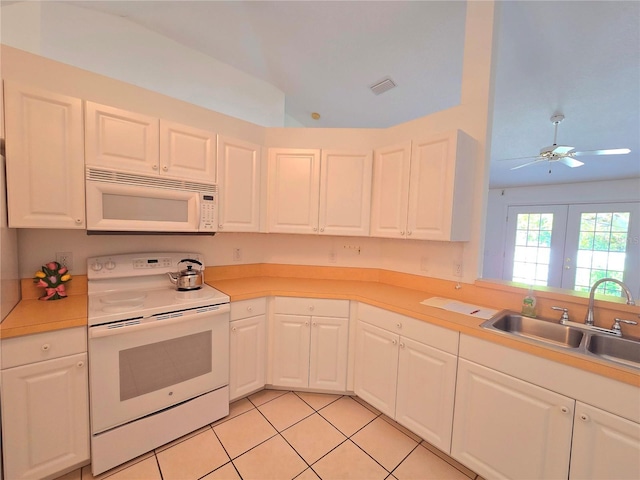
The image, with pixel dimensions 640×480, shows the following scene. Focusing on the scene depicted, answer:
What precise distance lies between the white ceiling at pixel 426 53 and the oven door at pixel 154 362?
2.67 metres

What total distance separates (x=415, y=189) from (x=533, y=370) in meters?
1.31

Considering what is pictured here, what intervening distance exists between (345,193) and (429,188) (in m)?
0.71

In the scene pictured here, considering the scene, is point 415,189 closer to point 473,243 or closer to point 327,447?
point 473,243

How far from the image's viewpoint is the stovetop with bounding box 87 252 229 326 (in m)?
1.49

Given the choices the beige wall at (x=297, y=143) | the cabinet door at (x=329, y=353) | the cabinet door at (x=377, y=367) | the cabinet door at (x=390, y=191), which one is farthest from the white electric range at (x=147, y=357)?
the cabinet door at (x=390, y=191)

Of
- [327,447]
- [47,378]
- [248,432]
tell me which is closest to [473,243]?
[327,447]

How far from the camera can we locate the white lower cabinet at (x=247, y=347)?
6.22ft

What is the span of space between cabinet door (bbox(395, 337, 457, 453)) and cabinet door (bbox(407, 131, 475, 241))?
806 mm

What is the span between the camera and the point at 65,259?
5.68 ft

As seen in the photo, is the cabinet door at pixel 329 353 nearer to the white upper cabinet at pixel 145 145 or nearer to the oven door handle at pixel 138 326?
the oven door handle at pixel 138 326

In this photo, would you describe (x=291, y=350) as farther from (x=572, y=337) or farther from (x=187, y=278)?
(x=572, y=337)

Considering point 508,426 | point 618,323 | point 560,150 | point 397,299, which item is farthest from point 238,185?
point 560,150

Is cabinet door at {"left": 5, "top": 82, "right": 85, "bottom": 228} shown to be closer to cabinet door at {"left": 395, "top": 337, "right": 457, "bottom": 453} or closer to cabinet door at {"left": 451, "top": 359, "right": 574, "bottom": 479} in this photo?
cabinet door at {"left": 395, "top": 337, "right": 457, "bottom": 453}

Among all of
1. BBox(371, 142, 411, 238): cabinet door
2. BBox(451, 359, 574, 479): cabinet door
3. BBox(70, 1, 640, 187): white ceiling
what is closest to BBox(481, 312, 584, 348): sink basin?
BBox(451, 359, 574, 479): cabinet door
